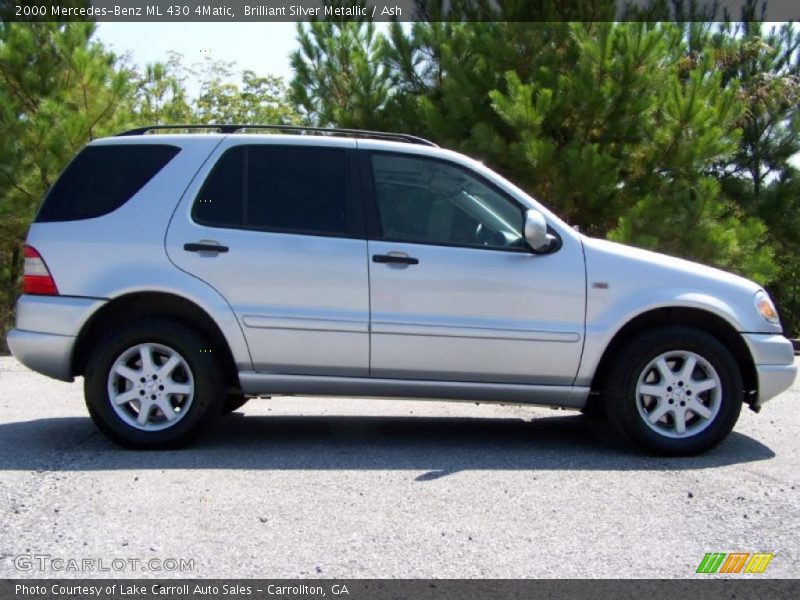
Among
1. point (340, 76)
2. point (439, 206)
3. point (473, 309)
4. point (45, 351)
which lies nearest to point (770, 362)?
point (473, 309)

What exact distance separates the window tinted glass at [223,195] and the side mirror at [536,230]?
5.68 ft

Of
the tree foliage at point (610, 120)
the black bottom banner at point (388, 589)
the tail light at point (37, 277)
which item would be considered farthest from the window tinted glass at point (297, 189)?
the tree foliage at point (610, 120)

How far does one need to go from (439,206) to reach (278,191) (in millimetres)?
998

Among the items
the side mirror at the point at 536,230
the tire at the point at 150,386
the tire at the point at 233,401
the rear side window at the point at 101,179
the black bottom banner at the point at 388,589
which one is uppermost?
the rear side window at the point at 101,179

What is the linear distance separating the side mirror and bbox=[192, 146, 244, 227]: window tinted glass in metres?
1.73

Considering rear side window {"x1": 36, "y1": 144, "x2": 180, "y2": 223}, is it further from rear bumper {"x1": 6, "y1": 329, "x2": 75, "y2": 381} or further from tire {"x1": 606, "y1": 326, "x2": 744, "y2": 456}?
tire {"x1": 606, "y1": 326, "x2": 744, "y2": 456}

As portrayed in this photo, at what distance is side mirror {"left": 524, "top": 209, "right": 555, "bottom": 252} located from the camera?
6246 mm

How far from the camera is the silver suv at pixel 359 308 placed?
635 cm

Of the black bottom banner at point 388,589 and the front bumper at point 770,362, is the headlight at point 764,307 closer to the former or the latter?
the front bumper at point 770,362

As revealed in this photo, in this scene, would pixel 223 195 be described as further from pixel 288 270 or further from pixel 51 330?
pixel 51 330

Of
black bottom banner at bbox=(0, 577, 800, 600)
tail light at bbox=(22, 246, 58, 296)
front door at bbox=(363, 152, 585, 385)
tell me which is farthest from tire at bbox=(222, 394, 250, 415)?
black bottom banner at bbox=(0, 577, 800, 600)

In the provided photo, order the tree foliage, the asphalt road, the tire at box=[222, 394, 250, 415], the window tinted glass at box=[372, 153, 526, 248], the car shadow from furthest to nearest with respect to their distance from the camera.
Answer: the tree foliage < the tire at box=[222, 394, 250, 415] < the window tinted glass at box=[372, 153, 526, 248] < the car shadow < the asphalt road

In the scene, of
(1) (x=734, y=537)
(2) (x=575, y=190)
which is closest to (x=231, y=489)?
(1) (x=734, y=537)

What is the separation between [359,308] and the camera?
20.9ft
